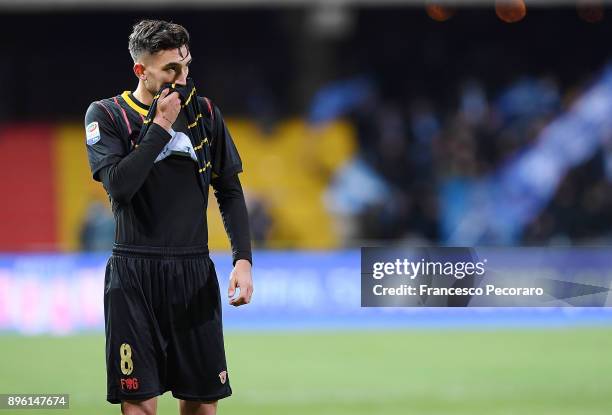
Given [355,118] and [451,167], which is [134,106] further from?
[355,118]

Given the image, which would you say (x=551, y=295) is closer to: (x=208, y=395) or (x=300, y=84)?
(x=208, y=395)

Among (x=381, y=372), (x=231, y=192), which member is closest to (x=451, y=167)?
(x=381, y=372)

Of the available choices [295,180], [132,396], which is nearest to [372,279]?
[132,396]

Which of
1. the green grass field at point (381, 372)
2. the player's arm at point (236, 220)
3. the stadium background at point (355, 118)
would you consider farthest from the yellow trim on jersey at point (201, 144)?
the stadium background at point (355, 118)

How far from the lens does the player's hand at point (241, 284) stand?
4.63m

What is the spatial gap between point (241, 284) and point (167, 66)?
0.97m

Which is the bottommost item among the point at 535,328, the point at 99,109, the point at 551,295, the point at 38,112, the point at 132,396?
the point at 535,328

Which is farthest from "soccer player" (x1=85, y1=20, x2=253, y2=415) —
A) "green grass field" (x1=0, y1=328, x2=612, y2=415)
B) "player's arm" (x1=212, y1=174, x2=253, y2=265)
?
"green grass field" (x1=0, y1=328, x2=612, y2=415)

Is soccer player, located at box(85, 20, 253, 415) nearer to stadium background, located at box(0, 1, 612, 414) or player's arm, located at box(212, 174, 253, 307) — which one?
player's arm, located at box(212, 174, 253, 307)

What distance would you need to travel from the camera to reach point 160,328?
4.61m

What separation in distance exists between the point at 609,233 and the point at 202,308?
42.2 feet

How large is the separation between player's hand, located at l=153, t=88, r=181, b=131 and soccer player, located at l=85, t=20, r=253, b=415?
0.11 ft

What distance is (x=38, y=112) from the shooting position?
19969 mm

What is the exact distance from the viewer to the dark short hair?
4480mm
